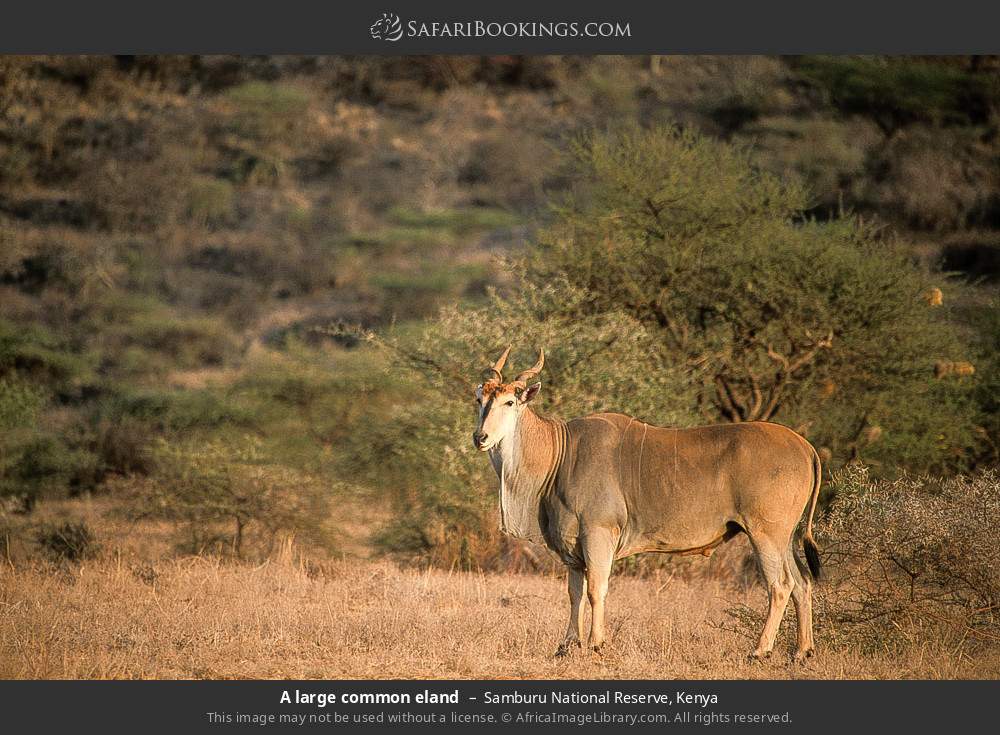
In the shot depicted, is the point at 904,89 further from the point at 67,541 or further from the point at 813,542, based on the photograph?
the point at 813,542

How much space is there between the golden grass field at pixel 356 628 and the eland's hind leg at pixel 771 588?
164mm

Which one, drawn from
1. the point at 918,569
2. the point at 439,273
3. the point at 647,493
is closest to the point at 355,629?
the point at 647,493

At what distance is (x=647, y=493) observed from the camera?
963 centimetres

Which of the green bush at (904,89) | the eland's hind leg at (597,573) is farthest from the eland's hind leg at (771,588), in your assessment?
the green bush at (904,89)

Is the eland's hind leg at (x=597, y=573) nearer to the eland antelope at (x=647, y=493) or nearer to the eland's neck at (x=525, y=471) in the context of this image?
the eland antelope at (x=647, y=493)

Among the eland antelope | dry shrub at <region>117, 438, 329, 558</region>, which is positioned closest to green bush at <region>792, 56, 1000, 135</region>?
dry shrub at <region>117, 438, 329, 558</region>

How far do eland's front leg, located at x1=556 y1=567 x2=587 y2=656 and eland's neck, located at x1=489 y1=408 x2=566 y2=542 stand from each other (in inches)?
18.6

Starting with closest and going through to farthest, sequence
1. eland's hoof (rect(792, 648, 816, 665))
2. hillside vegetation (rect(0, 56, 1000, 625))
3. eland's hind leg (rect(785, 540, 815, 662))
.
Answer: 1. eland's hoof (rect(792, 648, 816, 665))
2. eland's hind leg (rect(785, 540, 815, 662))
3. hillside vegetation (rect(0, 56, 1000, 625))

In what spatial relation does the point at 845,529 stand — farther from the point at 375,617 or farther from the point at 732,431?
the point at 375,617

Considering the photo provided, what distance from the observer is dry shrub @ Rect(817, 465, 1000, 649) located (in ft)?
32.2

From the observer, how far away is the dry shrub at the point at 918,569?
32.2 feet

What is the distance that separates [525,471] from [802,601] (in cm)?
230

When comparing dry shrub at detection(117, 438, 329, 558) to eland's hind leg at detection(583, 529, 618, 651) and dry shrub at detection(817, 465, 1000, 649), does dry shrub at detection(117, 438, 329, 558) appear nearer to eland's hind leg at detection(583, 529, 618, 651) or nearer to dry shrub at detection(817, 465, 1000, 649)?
eland's hind leg at detection(583, 529, 618, 651)

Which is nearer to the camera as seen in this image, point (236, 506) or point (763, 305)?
point (236, 506)
